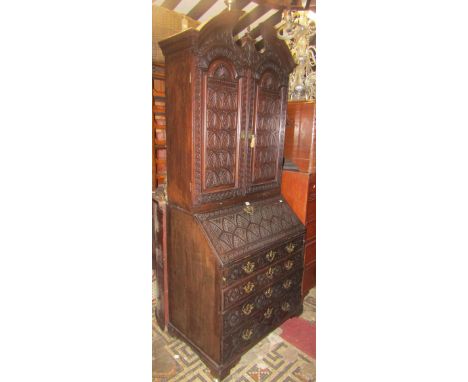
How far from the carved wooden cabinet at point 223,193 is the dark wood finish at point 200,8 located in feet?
5.93

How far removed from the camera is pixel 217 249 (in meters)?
1.82

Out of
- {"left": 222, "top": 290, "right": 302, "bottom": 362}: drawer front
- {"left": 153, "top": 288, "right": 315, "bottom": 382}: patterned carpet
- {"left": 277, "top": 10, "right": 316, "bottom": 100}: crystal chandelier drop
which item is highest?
{"left": 277, "top": 10, "right": 316, "bottom": 100}: crystal chandelier drop

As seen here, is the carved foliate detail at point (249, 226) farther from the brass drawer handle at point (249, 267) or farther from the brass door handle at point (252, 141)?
the brass door handle at point (252, 141)

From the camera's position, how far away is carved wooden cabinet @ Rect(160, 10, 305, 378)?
5.92 ft

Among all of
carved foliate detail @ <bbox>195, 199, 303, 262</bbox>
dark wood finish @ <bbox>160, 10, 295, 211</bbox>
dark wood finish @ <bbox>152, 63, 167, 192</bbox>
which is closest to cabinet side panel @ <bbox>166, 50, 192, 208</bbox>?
dark wood finish @ <bbox>160, 10, 295, 211</bbox>

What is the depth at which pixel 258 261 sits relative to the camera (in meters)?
2.03

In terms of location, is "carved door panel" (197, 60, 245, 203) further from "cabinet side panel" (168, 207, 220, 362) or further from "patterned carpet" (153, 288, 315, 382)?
"patterned carpet" (153, 288, 315, 382)

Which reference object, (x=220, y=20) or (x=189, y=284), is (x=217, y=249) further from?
(x=220, y=20)

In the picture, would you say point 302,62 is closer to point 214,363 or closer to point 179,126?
point 179,126

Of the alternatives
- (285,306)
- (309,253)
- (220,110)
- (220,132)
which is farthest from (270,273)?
(220,110)

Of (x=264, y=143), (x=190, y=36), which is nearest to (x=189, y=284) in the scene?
(x=264, y=143)

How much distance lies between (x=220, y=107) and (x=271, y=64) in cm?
63

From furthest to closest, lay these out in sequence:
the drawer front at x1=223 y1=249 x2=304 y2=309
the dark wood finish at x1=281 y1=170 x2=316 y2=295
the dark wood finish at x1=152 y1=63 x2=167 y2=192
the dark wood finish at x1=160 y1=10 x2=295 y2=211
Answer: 1. the dark wood finish at x1=152 y1=63 x2=167 y2=192
2. the dark wood finish at x1=281 y1=170 x2=316 y2=295
3. the drawer front at x1=223 y1=249 x2=304 y2=309
4. the dark wood finish at x1=160 y1=10 x2=295 y2=211
